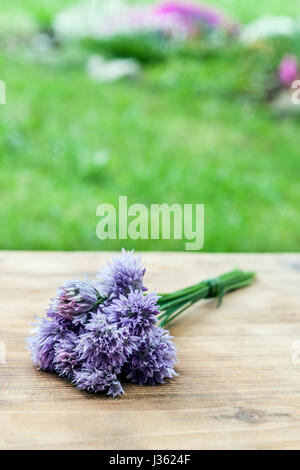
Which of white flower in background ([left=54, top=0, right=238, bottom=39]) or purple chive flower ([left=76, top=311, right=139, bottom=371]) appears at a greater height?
white flower in background ([left=54, top=0, right=238, bottom=39])

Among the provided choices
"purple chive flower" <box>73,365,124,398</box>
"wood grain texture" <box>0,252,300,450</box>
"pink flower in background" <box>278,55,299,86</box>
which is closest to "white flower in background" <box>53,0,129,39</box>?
"pink flower in background" <box>278,55,299,86</box>

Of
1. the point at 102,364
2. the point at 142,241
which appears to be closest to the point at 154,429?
the point at 102,364

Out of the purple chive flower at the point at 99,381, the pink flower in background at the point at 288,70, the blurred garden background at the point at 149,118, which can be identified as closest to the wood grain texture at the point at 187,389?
the purple chive flower at the point at 99,381

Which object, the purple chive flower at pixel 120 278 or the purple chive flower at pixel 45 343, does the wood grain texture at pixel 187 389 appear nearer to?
the purple chive flower at pixel 45 343

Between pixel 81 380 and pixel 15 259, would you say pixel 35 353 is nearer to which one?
pixel 81 380

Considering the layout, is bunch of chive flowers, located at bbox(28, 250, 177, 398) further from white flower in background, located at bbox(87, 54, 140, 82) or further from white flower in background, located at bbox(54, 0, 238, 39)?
white flower in background, located at bbox(54, 0, 238, 39)

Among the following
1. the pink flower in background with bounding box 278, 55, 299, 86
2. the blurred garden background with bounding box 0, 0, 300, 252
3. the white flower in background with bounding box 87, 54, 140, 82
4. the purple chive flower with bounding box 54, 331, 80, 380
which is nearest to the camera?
the purple chive flower with bounding box 54, 331, 80, 380
